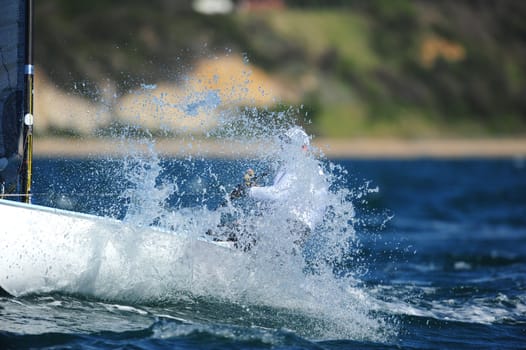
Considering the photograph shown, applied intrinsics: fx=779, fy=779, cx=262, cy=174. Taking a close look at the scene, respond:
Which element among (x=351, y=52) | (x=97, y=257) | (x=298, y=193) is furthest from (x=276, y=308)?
(x=351, y=52)

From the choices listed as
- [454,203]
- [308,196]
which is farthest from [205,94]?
[454,203]

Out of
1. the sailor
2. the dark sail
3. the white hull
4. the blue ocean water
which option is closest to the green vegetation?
the blue ocean water

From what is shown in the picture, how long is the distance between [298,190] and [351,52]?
6172 cm

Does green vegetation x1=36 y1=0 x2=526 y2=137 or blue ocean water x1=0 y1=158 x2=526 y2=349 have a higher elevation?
green vegetation x1=36 y1=0 x2=526 y2=137

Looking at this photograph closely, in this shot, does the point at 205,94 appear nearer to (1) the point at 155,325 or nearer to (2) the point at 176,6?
(1) the point at 155,325

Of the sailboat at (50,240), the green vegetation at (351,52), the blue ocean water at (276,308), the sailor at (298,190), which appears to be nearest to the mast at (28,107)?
the sailboat at (50,240)

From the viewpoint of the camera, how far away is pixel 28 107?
8.15 metres

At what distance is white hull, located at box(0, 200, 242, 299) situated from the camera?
7.38 m

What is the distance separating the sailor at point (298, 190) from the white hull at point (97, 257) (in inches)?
26.9

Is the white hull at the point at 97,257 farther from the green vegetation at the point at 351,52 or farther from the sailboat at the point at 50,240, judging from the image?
the green vegetation at the point at 351,52

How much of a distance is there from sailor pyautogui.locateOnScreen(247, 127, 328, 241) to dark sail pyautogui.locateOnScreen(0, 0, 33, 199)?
A: 8.06ft

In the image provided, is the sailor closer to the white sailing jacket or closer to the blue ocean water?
the white sailing jacket

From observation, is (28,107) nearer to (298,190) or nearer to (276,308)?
(298,190)

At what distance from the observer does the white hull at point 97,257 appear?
7.38 meters
